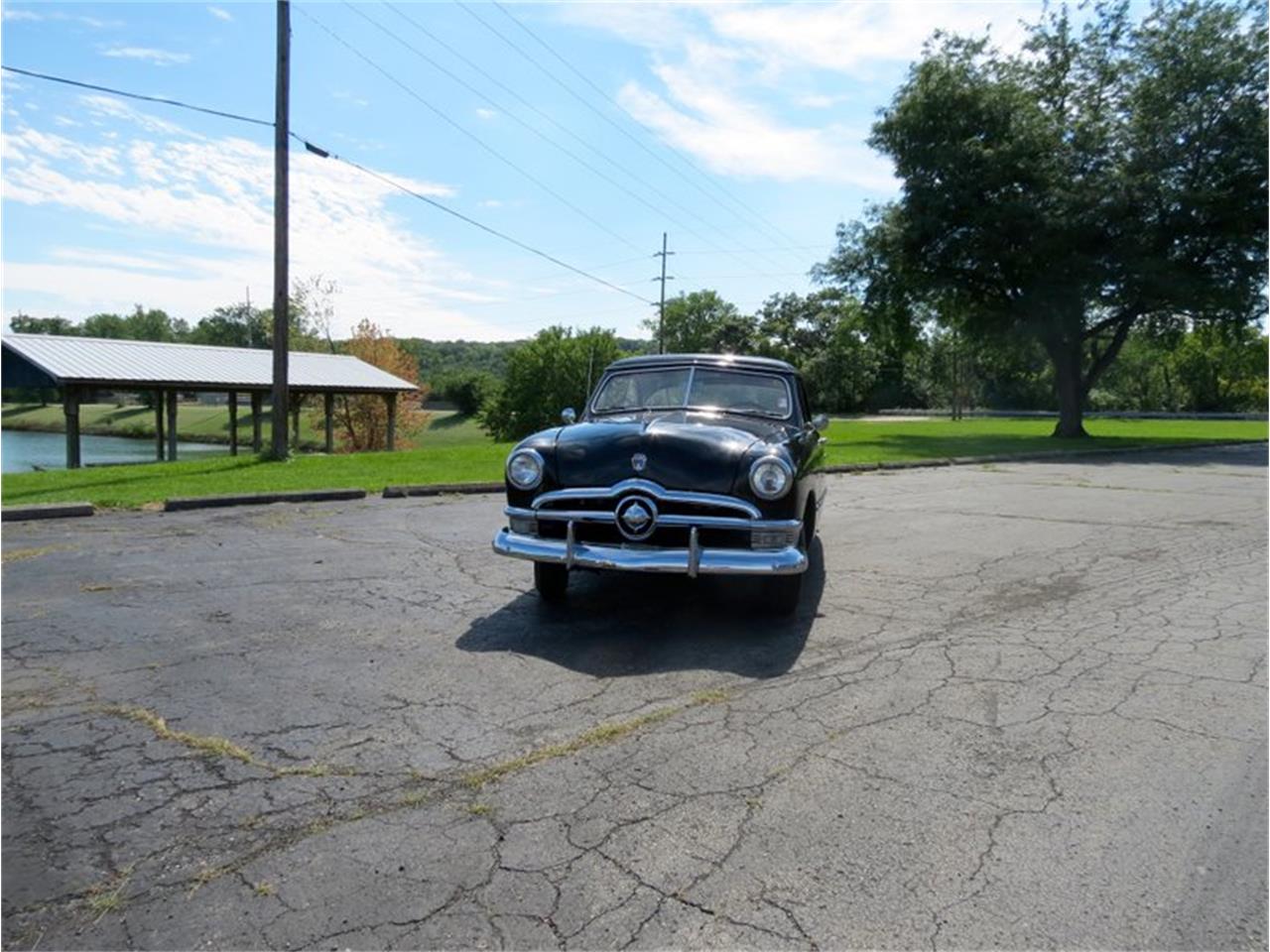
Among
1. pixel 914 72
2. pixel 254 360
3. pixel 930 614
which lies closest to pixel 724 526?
pixel 930 614

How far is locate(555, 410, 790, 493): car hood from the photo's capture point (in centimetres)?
520

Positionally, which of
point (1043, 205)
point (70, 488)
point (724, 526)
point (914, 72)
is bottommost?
point (70, 488)

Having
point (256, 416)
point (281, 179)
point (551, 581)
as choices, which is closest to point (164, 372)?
point (256, 416)

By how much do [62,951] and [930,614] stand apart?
4.88 m

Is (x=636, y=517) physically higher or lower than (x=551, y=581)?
higher

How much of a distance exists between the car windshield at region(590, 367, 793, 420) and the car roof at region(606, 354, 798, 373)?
0.06 metres

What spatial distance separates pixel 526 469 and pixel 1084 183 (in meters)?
26.4

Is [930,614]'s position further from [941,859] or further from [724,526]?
[941,859]

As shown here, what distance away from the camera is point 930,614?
5.72 metres

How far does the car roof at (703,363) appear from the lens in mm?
7000

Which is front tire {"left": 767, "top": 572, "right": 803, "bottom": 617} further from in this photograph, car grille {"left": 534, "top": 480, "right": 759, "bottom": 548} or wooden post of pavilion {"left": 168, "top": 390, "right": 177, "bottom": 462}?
wooden post of pavilion {"left": 168, "top": 390, "right": 177, "bottom": 462}

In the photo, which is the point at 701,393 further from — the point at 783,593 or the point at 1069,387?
the point at 1069,387

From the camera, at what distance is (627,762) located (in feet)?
11.1

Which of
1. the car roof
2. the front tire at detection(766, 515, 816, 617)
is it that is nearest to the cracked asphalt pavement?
the front tire at detection(766, 515, 816, 617)
